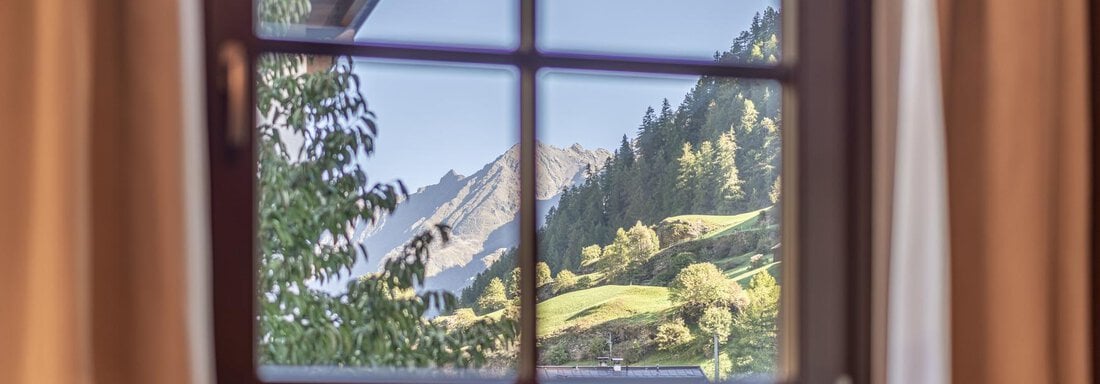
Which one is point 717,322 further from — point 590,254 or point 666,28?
point 666,28

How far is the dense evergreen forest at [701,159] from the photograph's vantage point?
1.66m

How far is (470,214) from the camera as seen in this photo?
1601 millimetres

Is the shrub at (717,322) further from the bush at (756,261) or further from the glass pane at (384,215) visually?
the glass pane at (384,215)
